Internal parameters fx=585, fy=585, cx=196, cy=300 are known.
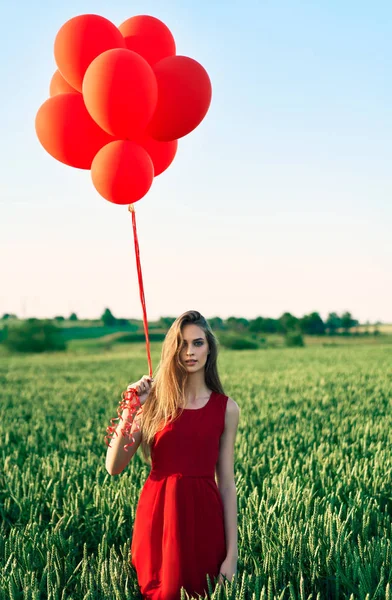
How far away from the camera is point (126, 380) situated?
20.5m

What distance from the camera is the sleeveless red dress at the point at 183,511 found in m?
2.84

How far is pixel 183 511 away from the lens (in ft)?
9.41

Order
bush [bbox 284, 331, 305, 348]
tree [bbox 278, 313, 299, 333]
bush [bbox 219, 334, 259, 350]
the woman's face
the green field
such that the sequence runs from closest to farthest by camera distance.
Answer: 1. the woman's face
2. the green field
3. bush [bbox 219, 334, 259, 350]
4. bush [bbox 284, 331, 305, 348]
5. tree [bbox 278, 313, 299, 333]

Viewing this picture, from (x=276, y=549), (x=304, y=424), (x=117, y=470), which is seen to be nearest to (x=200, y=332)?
(x=117, y=470)

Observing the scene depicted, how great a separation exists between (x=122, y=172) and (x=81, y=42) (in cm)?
96

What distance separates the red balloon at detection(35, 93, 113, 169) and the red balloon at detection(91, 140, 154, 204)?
0.20 meters

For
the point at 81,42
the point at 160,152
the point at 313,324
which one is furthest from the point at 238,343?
the point at 81,42

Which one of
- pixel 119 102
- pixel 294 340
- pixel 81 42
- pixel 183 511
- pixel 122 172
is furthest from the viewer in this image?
pixel 294 340

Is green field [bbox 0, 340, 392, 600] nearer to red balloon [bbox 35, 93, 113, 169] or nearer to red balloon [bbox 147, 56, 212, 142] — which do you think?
red balloon [bbox 35, 93, 113, 169]

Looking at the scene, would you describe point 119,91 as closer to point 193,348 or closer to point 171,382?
point 193,348

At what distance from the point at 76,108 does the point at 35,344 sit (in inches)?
3318

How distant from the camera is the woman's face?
9.78ft

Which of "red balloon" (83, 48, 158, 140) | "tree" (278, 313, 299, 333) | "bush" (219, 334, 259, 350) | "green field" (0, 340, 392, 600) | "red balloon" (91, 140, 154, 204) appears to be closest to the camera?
"green field" (0, 340, 392, 600)

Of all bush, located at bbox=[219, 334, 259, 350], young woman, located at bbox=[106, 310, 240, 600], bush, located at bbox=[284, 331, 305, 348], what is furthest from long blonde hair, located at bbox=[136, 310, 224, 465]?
bush, located at bbox=[284, 331, 305, 348]
